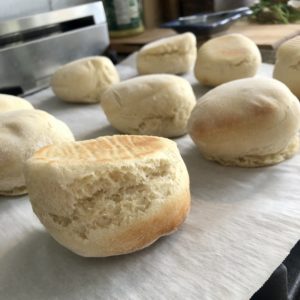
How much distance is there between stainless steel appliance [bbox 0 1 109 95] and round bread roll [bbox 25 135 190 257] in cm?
79

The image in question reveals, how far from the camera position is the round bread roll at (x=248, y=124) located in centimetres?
77

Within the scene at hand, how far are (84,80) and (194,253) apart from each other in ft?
2.47

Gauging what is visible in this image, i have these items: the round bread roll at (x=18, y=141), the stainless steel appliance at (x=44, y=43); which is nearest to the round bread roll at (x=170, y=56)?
the stainless steel appliance at (x=44, y=43)

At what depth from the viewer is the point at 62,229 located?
59 cm

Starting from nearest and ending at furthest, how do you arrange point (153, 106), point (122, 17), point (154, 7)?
point (153, 106) → point (122, 17) → point (154, 7)

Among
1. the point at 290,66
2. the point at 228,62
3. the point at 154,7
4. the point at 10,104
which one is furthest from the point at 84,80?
the point at 154,7

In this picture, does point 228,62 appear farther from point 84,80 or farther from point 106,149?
point 106,149

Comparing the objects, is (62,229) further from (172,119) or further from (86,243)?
(172,119)

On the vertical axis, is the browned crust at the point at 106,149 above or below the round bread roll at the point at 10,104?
above

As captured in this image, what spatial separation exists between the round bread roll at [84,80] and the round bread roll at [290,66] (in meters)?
0.48

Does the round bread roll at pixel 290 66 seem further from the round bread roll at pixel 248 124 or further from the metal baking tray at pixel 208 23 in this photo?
the metal baking tray at pixel 208 23

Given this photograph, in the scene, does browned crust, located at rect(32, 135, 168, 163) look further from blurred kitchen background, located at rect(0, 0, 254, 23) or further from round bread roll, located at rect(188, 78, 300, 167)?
blurred kitchen background, located at rect(0, 0, 254, 23)

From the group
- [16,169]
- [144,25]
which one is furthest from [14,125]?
[144,25]

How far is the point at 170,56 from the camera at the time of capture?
52.2 inches
